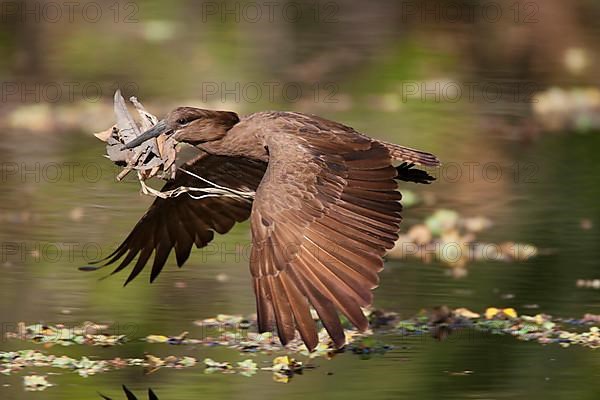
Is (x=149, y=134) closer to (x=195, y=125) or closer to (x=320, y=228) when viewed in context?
(x=195, y=125)

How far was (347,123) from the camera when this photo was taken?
48.4 feet

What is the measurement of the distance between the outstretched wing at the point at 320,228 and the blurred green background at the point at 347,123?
56cm

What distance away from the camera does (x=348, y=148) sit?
843cm

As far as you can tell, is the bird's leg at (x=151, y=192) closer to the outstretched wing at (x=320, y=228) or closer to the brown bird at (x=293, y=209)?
the brown bird at (x=293, y=209)

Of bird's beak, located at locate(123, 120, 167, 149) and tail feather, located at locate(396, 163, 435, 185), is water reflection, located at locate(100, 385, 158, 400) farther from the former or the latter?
tail feather, located at locate(396, 163, 435, 185)

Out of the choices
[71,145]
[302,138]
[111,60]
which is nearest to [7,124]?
[71,145]

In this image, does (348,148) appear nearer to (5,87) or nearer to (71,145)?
(71,145)

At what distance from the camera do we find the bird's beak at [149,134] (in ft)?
28.1

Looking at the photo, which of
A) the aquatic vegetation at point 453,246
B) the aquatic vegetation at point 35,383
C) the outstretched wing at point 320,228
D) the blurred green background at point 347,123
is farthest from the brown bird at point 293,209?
the aquatic vegetation at point 453,246

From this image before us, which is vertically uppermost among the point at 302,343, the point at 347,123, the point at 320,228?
the point at 347,123

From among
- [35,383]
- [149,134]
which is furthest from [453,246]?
[35,383]

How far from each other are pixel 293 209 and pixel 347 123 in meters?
6.96

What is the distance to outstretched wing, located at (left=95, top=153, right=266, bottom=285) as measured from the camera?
920 centimetres

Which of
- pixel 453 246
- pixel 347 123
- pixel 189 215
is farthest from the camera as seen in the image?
pixel 347 123
